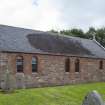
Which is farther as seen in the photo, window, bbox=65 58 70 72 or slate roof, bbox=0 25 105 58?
window, bbox=65 58 70 72

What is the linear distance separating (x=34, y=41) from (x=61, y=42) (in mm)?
5825

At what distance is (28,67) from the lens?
34.2 meters

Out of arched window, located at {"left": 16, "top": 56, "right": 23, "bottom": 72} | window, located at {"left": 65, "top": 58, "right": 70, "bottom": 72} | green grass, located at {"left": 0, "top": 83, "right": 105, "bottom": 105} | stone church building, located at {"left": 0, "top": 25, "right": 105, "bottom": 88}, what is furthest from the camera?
window, located at {"left": 65, "top": 58, "right": 70, "bottom": 72}

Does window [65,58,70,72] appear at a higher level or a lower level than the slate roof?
lower

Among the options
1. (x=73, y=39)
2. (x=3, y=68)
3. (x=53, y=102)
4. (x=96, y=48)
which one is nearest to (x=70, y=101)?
(x=53, y=102)

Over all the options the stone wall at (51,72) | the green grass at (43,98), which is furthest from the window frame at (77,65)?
the green grass at (43,98)

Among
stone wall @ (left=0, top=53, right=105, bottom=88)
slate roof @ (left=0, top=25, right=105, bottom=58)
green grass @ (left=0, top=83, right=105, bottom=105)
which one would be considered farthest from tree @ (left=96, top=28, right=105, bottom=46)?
green grass @ (left=0, top=83, right=105, bottom=105)

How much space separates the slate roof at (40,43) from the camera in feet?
112

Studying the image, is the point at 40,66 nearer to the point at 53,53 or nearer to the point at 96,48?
the point at 53,53

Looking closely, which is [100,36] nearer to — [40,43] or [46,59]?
[40,43]

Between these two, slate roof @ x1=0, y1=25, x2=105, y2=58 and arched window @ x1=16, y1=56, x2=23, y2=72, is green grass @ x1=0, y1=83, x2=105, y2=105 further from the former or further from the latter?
slate roof @ x1=0, y1=25, x2=105, y2=58

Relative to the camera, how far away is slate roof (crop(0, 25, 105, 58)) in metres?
34.1

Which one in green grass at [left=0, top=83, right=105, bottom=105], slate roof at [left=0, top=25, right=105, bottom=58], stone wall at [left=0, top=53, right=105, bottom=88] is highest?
slate roof at [left=0, top=25, right=105, bottom=58]

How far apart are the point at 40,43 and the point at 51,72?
4.04m
